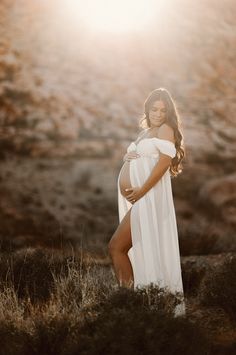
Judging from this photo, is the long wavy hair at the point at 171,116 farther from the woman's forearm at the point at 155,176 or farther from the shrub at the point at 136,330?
the shrub at the point at 136,330

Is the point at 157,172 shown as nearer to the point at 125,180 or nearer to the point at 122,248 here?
the point at 125,180

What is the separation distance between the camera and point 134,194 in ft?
15.1

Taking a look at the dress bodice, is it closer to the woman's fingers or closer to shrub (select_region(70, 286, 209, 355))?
the woman's fingers

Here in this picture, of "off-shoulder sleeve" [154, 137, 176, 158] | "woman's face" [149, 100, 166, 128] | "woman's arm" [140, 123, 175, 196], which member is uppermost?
"woman's face" [149, 100, 166, 128]

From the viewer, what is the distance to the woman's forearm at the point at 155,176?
452 cm

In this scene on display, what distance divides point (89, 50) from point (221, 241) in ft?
16.6

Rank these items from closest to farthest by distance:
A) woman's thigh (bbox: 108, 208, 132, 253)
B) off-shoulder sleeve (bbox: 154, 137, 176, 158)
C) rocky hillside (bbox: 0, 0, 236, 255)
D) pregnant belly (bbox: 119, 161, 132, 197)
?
off-shoulder sleeve (bbox: 154, 137, 176, 158) < woman's thigh (bbox: 108, 208, 132, 253) < pregnant belly (bbox: 119, 161, 132, 197) < rocky hillside (bbox: 0, 0, 236, 255)

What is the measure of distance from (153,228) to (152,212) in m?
0.11

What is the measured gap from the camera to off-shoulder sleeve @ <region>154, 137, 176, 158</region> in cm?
450

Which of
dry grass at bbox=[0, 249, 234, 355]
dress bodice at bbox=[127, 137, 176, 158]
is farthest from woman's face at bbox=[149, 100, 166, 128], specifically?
dry grass at bbox=[0, 249, 234, 355]

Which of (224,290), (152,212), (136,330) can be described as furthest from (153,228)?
(224,290)

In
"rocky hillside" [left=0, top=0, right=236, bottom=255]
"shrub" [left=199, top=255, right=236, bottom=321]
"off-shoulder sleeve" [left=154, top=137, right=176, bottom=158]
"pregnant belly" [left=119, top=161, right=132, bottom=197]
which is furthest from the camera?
"rocky hillside" [left=0, top=0, right=236, bottom=255]

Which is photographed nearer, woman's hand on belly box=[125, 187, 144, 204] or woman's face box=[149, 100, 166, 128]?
woman's hand on belly box=[125, 187, 144, 204]

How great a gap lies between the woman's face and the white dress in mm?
164
